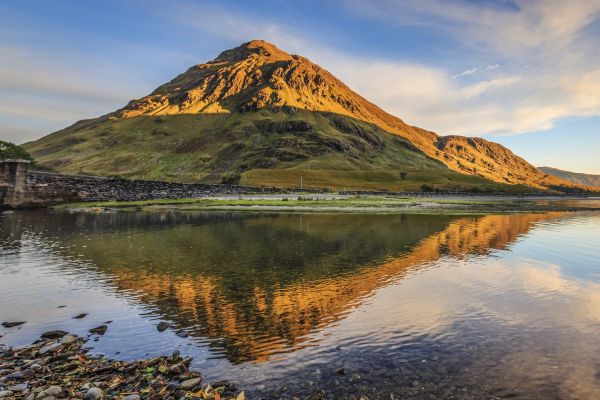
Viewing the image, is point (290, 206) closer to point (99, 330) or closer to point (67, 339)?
point (99, 330)

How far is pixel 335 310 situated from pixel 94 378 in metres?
9.50

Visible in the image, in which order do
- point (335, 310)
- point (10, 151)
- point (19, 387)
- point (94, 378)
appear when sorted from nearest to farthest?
point (19, 387) → point (94, 378) → point (335, 310) → point (10, 151)

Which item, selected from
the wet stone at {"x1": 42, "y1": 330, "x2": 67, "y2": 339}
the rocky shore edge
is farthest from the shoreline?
the rocky shore edge

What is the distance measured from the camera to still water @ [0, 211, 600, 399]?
36.3ft

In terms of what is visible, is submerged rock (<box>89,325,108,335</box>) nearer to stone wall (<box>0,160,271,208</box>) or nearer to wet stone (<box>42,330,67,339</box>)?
wet stone (<box>42,330,67,339</box>)

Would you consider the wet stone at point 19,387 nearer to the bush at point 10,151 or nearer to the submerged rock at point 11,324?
the submerged rock at point 11,324

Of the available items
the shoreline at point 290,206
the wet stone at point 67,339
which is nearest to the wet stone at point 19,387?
the wet stone at point 67,339

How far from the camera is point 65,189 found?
244ft

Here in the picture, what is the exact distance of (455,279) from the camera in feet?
74.6

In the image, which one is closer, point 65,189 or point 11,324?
point 11,324

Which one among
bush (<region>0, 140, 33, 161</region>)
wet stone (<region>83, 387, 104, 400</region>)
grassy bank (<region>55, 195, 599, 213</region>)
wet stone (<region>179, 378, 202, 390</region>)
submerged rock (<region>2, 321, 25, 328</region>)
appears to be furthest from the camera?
bush (<region>0, 140, 33, 161</region>)

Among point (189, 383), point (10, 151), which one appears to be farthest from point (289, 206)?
point (10, 151)

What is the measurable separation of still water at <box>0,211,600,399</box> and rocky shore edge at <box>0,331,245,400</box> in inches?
26.4

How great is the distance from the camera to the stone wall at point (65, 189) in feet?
208
